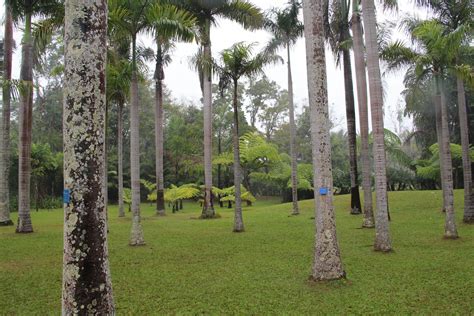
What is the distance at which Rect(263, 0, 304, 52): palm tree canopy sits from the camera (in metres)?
18.2

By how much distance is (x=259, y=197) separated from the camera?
37594 millimetres

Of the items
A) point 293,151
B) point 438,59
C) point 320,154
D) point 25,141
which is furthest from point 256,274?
point 293,151

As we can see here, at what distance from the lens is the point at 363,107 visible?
42.7ft

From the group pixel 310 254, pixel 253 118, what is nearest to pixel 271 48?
pixel 310 254

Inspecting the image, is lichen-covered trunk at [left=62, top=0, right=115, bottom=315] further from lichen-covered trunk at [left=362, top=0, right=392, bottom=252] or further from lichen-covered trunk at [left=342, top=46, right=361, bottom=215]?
lichen-covered trunk at [left=342, top=46, right=361, bottom=215]

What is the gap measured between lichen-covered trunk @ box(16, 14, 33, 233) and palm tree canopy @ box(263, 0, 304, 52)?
393 inches

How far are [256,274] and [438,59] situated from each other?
25.4 feet

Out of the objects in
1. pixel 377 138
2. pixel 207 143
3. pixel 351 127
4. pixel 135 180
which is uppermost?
pixel 351 127

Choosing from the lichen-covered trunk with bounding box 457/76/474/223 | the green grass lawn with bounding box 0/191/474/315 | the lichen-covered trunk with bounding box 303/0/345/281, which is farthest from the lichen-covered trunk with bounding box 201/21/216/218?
the lichen-covered trunk with bounding box 303/0/345/281

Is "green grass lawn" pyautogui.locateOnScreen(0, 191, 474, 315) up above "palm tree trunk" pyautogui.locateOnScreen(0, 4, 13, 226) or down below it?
below

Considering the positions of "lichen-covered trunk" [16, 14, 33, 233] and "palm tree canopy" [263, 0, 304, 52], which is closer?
"lichen-covered trunk" [16, 14, 33, 233]

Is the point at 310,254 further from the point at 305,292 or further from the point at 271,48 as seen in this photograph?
the point at 271,48

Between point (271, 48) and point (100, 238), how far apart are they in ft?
56.9

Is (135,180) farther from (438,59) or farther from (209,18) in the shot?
(209,18)
